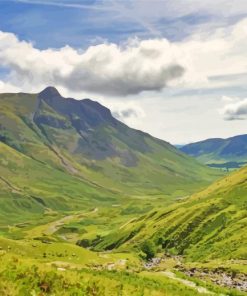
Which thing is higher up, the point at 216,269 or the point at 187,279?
the point at 187,279

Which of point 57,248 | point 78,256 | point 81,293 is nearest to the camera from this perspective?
point 81,293

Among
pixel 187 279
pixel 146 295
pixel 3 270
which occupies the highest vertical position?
pixel 3 270

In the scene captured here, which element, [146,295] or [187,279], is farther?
[187,279]

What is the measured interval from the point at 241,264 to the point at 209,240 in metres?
62.4

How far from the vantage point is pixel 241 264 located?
136m

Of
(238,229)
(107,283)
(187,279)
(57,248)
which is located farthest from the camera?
(238,229)

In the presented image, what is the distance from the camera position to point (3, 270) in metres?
30.8

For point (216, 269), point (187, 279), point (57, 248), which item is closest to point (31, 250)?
point (57, 248)

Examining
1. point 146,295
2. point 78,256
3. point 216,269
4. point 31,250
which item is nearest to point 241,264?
point 216,269

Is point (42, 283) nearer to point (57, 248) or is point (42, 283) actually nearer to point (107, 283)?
point (107, 283)

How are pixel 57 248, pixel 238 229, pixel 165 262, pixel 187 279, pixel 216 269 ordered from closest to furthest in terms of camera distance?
pixel 187 279 < pixel 216 269 < pixel 57 248 < pixel 165 262 < pixel 238 229

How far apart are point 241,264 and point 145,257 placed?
6130 cm

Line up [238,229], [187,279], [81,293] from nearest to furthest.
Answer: [81,293], [187,279], [238,229]

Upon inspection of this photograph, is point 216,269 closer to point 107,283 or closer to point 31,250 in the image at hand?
point 31,250
